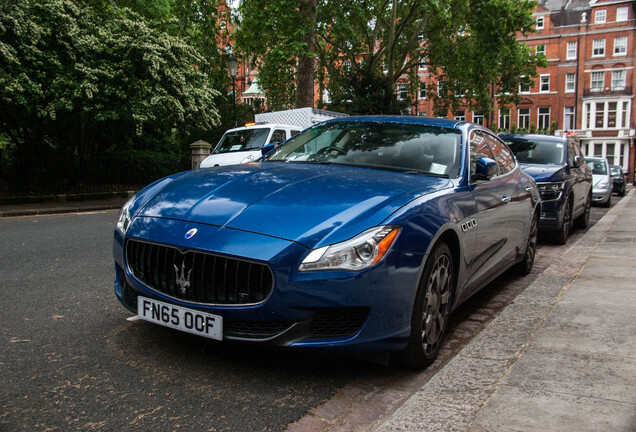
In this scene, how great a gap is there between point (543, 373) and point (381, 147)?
210 centimetres

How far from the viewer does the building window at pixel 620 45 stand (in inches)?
2317

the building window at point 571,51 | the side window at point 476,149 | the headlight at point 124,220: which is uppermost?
the building window at point 571,51

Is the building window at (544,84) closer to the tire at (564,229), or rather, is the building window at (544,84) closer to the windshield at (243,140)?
the windshield at (243,140)

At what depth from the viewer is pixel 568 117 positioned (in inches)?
2409

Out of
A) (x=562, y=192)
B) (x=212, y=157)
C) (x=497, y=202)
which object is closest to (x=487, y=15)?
(x=212, y=157)

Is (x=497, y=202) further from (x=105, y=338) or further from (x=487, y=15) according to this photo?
(x=487, y=15)

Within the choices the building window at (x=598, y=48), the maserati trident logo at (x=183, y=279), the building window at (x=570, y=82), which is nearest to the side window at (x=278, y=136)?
the maserati trident logo at (x=183, y=279)

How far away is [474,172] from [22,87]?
13.0 metres

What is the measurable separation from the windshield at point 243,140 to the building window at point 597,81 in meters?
55.2

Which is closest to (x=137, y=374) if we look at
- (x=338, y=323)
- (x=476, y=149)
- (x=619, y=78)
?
(x=338, y=323)

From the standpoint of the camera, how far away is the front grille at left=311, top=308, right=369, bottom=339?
2928 millimetres

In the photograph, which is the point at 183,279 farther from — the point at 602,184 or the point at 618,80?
the point at 618,80

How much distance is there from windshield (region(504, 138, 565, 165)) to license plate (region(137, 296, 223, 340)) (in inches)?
318

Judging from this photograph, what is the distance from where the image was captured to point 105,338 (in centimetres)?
370
